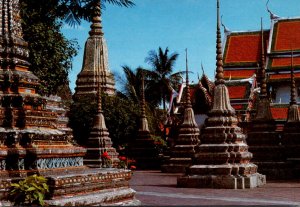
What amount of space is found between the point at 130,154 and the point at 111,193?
22451 mm

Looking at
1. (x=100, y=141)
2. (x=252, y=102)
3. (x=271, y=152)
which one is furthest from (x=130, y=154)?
(x=271, y=152)

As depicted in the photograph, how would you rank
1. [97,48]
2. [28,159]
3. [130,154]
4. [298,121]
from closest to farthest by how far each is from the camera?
[28,159] < [298,121] < [130,154] < [97,48]

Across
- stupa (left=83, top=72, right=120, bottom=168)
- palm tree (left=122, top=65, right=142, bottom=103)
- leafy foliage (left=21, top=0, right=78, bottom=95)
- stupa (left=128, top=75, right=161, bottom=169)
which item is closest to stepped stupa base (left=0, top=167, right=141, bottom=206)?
leafy foliage (left=21, top=0, right=78, bottom=95)

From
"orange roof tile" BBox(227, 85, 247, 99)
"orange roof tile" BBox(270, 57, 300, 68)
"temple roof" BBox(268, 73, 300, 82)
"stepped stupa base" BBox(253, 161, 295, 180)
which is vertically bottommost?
"stepped stupa base" BBox(253, 161, 295, 180)

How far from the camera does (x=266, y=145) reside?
20.0m

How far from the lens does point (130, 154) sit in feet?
99.9

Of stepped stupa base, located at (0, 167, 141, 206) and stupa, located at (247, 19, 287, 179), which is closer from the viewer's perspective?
stepped stupa base, located at (0, 167, 141, 206)

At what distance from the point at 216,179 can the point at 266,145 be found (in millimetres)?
5923

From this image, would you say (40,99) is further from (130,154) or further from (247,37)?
(247,37)

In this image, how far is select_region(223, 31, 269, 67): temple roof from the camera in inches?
1677

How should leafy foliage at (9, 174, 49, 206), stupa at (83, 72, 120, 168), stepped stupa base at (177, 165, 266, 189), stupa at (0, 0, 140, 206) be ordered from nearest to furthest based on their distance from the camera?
1. leafy foliage at (9, 174, 49, 206)
2. stupa at (0, 0, 140, 206)
3. stepped stupa base at (177, 165, 266, 189)
4. stupa at (83, 72, 120, 168)

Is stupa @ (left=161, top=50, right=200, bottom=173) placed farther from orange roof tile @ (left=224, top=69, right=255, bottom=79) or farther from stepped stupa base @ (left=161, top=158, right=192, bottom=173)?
orange roof tile @ (left=224, top=69, right=255, bottom=79)

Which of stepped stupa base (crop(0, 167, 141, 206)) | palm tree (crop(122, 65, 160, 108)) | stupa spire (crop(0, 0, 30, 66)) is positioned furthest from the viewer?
palm tree (crop(122, 65, 160, 108))

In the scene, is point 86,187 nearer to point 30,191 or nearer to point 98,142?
point 30,191
